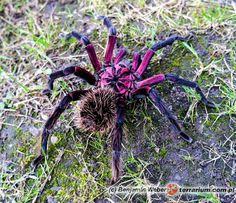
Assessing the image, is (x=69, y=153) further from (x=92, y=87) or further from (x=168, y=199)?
(x=168, y=199)

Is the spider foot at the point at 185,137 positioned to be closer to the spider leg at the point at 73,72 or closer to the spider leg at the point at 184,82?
the spider leg at the point at 184,82

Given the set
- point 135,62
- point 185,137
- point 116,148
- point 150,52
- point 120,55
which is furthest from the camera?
point 120,55

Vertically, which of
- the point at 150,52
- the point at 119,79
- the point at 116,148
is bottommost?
the point at 116,148

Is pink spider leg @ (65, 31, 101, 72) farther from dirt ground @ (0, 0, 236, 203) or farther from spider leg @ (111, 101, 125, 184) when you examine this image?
spider leg @ (111, 101, 125, 184)

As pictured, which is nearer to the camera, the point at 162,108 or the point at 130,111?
the point at 162,108

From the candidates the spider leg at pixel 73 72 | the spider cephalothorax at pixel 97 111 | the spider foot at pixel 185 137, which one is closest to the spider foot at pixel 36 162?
the spider cephalothorax at pixel 97 111

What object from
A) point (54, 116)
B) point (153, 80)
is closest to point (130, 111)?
point (153, 80)

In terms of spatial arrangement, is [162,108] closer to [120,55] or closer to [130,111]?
[130,111]

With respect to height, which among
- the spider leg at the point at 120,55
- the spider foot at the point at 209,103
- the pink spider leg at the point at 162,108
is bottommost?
the spider foot at the point at 209,103
